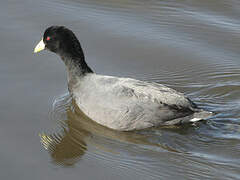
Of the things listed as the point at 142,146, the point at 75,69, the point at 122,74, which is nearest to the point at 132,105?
the point at 142,146

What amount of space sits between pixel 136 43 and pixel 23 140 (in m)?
3.58

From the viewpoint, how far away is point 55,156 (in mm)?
6273

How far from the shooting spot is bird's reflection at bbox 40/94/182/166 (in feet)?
20.9

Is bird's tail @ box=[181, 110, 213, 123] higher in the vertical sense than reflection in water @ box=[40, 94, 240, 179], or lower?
higher

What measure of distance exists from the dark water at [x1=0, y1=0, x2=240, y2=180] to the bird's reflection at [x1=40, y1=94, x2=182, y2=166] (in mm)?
15

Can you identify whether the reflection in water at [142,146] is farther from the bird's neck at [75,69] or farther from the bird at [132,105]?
the bird's neck at [75,69]

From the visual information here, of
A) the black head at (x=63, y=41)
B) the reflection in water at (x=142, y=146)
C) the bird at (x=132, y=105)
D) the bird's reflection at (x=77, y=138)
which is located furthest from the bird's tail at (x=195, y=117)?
the black head at (x=63, y=41)

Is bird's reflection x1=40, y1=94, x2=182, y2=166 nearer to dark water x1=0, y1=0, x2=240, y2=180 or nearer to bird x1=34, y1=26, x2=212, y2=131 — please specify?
dark water x1=0, y1=0, x2=240, y2=180

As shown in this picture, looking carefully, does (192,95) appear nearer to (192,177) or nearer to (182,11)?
(192,177)

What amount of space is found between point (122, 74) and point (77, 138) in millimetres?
1930

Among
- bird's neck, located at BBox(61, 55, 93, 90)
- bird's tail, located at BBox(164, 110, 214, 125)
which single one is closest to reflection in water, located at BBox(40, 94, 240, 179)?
bird's tail, located at BBox(164, 110, 214, 125)

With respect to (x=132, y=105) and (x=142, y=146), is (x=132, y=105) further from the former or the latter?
(x=142, y=146)

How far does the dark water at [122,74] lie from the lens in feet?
19.9

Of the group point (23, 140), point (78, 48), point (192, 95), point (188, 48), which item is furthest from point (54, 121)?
point (188, 48)
